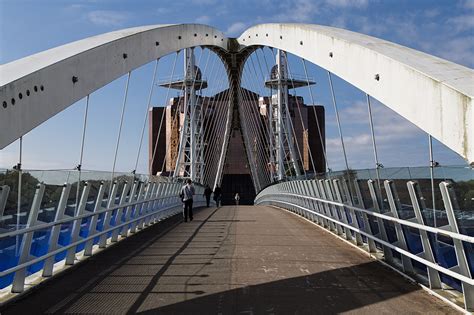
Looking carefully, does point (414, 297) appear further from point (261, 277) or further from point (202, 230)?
point (202, 230)

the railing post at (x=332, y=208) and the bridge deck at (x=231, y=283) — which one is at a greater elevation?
the railing post at (x=332, y=208)

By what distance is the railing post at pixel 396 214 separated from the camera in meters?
7.45

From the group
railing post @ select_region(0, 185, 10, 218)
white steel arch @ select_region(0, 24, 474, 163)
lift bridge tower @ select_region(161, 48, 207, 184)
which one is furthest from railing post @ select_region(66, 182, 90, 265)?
lift bridge tower @ select_region(161, 48, 207, 184)

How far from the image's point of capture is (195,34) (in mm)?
26141

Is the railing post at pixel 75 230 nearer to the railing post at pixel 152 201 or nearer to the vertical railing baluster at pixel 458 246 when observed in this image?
the vertical railing baluster at pixel 458 246

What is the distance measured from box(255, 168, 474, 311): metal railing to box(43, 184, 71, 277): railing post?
4.71 meters

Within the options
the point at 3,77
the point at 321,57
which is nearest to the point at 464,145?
the point at 3,77

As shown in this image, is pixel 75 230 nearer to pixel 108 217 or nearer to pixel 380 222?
pixel 108 217

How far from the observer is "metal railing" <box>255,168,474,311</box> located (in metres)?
5.54

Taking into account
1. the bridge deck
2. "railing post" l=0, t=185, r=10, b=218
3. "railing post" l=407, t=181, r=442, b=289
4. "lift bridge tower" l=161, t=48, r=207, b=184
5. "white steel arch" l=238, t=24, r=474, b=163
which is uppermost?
"lift bridge tower" l=161, t=48, r=207, b=184

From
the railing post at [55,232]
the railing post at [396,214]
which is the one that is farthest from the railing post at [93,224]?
the railing post at [396,214]

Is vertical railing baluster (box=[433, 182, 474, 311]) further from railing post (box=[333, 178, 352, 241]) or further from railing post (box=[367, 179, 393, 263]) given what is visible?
railing post (box=[333, 178, 352, 241])

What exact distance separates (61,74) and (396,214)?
602 centimetres

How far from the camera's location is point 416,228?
22.6 ft
